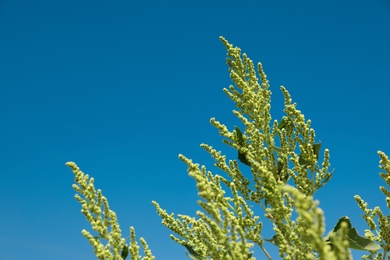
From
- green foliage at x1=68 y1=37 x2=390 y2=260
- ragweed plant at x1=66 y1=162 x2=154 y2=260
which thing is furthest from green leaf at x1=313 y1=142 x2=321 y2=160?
ragweed plant at x1=66 y1=162 x2=154 y2=260

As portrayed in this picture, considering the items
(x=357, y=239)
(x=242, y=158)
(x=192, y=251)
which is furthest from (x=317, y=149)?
(x=192, y=251)

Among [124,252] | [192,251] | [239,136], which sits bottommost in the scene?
[124,252]

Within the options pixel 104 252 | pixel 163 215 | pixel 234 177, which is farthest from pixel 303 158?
pixel 104 252

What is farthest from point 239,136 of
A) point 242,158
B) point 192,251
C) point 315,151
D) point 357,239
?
point 357,239

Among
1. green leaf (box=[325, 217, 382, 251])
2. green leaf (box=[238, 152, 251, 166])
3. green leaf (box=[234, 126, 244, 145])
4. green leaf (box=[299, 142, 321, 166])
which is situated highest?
green leaf (box=[234, 126, 244, 145])

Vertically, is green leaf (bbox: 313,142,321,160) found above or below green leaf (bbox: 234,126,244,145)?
below

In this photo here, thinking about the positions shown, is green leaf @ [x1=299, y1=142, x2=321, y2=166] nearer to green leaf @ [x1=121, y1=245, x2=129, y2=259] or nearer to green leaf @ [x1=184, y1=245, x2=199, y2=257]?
green leaf @ [x1=184, y1=245, x2=199, y2=257]

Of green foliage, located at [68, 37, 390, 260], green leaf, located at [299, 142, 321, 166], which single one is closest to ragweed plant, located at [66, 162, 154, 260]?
green foliage, located at [68, 37, 390, 260]

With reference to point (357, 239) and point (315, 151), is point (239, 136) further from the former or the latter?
point (357, 239)

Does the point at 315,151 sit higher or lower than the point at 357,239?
higher

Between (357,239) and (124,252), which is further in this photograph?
(357,239)

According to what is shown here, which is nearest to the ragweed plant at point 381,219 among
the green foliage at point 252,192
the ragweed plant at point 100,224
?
the green foliage at point 252,192

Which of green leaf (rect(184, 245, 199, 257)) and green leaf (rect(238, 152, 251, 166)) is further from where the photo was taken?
green leaf (rect(238, 152, 251, 166))

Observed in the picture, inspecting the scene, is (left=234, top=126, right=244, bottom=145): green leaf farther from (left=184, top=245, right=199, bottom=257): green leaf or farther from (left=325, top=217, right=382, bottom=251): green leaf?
(left=325, top=217, right=382, bottom=251): green leaf
